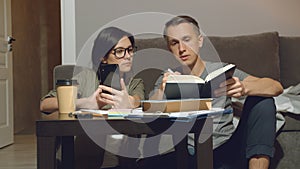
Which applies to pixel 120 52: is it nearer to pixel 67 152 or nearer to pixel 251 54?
pixel 67 152

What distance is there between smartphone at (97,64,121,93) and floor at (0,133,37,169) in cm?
183

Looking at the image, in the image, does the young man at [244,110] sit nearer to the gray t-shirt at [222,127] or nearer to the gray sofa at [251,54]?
the gray t-shirt at [222,127]

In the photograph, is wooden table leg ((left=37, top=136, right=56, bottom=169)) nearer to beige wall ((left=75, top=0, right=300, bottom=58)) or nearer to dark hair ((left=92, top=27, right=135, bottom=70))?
dark hair ((left=92, top=27, right=135, bottom=70))

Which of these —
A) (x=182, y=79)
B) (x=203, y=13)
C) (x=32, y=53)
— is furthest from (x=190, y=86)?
(x=32, y=53)

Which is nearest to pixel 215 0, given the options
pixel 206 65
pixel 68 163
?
pixel 206 65

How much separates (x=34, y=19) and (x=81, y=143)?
4.45 m

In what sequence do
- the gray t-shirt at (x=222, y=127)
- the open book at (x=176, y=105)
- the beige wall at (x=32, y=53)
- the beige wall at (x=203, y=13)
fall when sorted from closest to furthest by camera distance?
the open book at (x=176, y=105)
the gray t-shirt at (x=222, y=127)
the beige wall at (x=203, y=13)
the beige wall at (x=32, y=53)

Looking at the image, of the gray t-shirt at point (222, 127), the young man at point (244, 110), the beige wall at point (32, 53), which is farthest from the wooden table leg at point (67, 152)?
the beige wall at point (32, 53)

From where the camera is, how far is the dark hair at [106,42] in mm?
1697

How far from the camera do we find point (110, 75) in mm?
1410

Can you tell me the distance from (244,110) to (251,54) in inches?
37.8

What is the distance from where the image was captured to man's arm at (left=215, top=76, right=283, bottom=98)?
1.41 m

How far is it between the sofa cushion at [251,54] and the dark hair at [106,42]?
852 millimetres

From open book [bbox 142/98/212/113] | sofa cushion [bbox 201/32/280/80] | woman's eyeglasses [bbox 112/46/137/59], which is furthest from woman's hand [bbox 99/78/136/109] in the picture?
sofa cushion [bbox 201/32/280/80]
